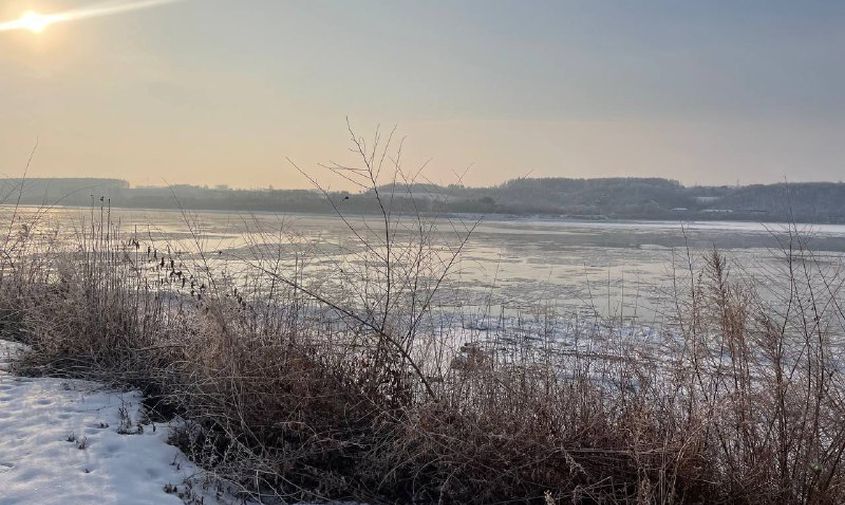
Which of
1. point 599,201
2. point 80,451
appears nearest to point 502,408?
point 80,451

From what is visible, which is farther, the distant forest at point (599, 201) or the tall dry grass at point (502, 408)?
the distant forest at point (599, 201)

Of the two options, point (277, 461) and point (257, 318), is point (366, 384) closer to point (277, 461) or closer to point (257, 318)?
point (277, 461)

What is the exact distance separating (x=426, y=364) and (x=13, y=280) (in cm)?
648

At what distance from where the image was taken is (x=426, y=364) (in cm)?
566

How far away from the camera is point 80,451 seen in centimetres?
467

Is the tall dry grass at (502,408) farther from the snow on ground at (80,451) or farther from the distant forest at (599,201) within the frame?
the distant forest at (599,201)

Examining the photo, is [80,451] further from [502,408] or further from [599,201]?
[599,201]

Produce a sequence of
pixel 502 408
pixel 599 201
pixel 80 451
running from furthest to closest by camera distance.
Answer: pixel 599 201
pixel 502 408
pixel 80 451

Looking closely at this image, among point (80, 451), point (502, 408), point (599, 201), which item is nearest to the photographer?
point (80, 451)

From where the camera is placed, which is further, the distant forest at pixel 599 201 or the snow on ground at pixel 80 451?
the distant forest at pixel 599 201

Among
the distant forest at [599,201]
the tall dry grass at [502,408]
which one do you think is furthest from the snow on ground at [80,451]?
the distant forest at [599,201]

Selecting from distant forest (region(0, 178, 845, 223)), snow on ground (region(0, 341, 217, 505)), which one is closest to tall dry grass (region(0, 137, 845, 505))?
snow on ground (region(0, 341, 217, 505))

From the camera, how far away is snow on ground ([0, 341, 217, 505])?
4066mm

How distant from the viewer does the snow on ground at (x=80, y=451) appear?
13.3 ft
